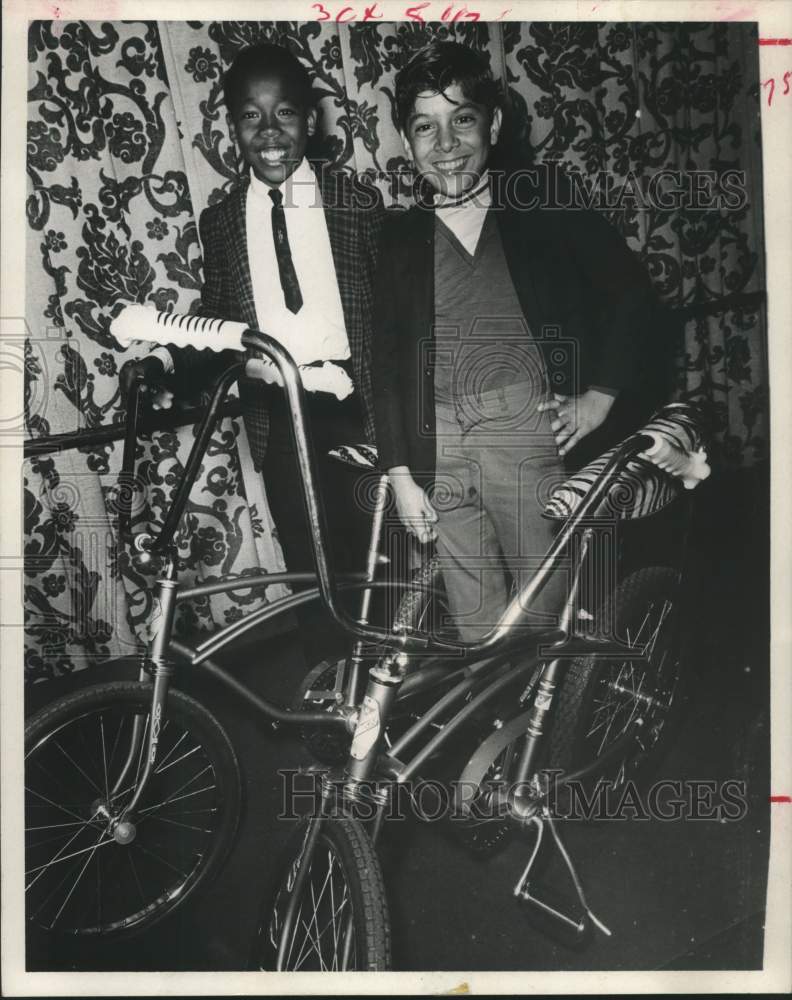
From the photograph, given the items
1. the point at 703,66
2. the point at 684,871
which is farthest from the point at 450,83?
A: the point at 684,871

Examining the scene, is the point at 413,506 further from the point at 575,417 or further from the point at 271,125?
the point at 271,125

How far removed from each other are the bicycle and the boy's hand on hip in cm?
6

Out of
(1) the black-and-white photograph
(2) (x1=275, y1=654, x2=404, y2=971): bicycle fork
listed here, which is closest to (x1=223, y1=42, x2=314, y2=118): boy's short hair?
(1) the black-and-white photograph

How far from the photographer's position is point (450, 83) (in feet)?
3.84

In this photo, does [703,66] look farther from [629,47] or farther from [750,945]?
[750,945]

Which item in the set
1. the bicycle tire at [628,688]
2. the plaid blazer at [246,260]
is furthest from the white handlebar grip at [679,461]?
the plaid blazer at [246,260]

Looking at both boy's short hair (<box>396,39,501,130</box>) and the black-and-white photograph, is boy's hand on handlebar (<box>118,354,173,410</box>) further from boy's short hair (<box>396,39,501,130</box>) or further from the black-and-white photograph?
boy's short hair (<box>396,39,501,130</box>)

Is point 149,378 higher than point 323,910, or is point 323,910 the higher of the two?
point 149,378

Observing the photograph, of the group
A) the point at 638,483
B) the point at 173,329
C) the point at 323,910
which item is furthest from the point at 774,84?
the point at 323,910

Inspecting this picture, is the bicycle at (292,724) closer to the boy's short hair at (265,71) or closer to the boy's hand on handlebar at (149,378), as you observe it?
the boy's hand on handlebar at (149,378)

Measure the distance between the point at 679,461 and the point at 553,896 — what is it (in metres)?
0.69

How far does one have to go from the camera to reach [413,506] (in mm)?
1202

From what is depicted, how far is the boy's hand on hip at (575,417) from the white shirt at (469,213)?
0.87ft

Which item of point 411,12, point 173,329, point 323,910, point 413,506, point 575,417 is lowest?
point 323,910
